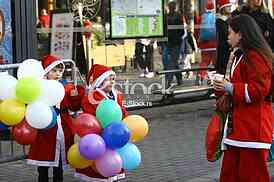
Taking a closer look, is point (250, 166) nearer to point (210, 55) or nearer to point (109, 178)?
point (109, 178)

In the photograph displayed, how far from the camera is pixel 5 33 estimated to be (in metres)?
10.1

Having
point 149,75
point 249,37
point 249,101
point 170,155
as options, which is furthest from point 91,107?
point 149,75

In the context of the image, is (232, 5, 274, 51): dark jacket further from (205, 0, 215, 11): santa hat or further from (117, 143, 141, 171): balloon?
(117, 143, 141, 171): balloon

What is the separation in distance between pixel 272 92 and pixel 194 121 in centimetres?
586

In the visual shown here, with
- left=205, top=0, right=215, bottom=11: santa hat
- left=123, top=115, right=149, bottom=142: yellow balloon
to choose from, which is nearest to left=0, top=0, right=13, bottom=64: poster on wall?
left=123, top=115, right=149, bottom=142: yellow balloon

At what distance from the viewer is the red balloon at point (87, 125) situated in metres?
6.16

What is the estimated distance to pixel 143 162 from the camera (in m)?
8.43

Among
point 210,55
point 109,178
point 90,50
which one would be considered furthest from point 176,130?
point 109,178

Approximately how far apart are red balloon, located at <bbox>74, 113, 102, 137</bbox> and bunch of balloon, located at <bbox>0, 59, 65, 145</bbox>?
0.26 metres

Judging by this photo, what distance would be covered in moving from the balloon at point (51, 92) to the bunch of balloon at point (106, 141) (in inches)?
10.7

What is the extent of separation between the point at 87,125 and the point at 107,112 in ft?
0.69

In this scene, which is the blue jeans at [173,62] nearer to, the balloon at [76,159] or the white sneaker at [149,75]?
the white sneaker at [149,75]

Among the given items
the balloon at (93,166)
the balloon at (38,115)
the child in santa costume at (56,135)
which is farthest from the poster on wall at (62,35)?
the balloon at (93,166)

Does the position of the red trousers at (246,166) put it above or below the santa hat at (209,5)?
below
